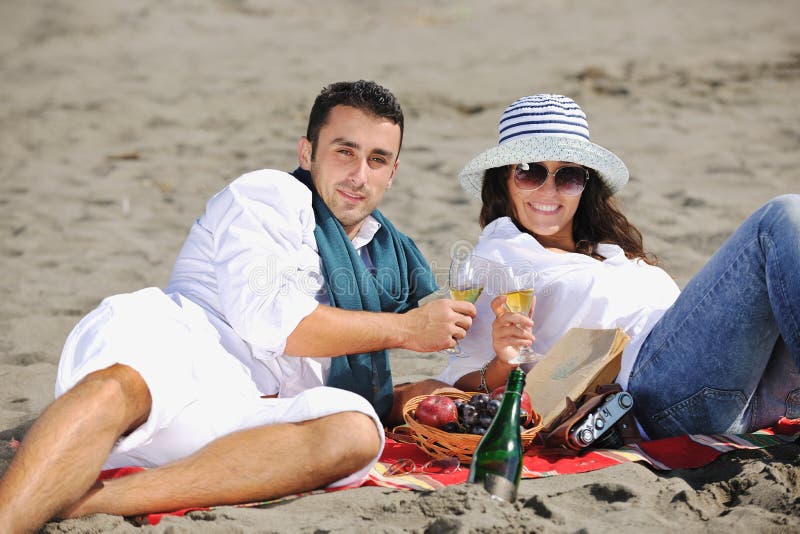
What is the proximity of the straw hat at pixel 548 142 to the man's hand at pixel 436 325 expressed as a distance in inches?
33.4

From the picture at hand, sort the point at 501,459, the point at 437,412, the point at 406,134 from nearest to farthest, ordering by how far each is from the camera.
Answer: the point at 501,459 < the point at 437,412 < the point at 406,134

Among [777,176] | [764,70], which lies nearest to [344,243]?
[777,176]

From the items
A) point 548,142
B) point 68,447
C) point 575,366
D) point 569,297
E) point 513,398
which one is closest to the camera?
point 68,447

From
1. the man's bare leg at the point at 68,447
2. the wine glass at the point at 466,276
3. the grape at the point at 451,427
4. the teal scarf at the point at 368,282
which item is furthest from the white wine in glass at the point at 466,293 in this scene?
the man's bare leg at the point at 68,447

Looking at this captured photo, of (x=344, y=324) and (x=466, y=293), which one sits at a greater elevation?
(x=466, y=293)

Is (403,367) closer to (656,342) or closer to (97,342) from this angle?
(656,342)

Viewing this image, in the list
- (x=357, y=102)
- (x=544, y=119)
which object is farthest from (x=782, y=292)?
(x=357, y=102)

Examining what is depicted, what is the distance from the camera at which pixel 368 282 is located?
3.67 m

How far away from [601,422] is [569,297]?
22.7 inches

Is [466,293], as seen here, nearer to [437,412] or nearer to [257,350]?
[437,412]

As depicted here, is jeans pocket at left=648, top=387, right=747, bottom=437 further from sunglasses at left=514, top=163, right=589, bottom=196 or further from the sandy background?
sunglasses at left=514, top=163, right=589, bottom=196

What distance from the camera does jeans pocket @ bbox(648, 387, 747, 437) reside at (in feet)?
11.5

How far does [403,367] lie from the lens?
4922 millimetres

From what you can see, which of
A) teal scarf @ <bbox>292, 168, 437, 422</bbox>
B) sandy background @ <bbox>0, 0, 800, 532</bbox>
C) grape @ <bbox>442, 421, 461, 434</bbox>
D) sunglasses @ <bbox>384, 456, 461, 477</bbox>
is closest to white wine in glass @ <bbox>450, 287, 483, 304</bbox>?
teal scarf @ <bbox>292, 168, 437, 422</bbox>
